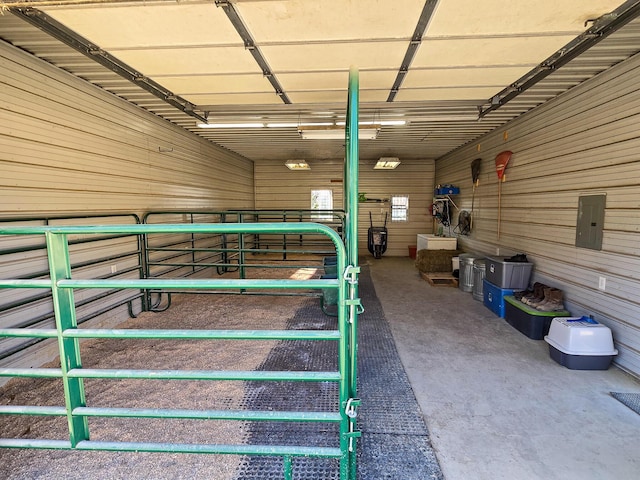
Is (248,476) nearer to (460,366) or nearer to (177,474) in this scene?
(177,474)

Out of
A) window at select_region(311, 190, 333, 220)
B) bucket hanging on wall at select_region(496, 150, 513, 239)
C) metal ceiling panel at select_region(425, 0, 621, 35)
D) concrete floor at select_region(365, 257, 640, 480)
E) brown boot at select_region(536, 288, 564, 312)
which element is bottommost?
concrete floor at select_region(365, 257, 640, 480)

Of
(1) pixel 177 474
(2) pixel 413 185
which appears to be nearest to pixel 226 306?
(1) pixel 177 474

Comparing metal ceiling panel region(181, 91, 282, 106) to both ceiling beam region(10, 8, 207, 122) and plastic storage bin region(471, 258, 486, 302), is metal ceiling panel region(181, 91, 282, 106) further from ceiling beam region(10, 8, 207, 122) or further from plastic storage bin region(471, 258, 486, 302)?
plastic storage bin region(471, 258, 486, 302)

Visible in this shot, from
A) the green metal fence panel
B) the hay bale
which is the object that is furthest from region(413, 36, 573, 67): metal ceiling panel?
the hay bale

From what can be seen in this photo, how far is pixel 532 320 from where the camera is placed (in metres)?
3.30

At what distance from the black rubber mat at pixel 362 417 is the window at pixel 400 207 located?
20.1 ft

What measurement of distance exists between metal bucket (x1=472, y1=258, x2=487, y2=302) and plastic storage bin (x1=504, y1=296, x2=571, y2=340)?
102 cm

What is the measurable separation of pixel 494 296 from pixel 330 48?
367cm

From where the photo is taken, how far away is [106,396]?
7.50ft

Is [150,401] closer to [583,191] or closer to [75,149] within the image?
[75,149]

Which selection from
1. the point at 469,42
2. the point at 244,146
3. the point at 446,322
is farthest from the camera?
the point at 244,146

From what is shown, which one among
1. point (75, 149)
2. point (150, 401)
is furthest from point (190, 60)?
point (150, 401)

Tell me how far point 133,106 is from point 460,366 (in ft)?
15.9

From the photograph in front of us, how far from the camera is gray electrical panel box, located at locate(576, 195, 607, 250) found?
2.98 meters
